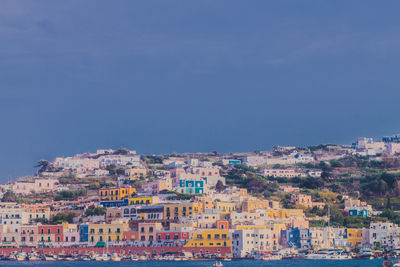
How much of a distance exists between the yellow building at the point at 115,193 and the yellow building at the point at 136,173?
13.8 metres

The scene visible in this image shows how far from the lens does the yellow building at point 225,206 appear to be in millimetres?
95250

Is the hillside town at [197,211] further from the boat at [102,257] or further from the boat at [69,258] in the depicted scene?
the boat at [69,258]

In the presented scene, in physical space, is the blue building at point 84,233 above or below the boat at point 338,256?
above

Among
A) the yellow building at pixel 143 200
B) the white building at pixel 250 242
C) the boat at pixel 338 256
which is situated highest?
the yellow building at pixel 143 200

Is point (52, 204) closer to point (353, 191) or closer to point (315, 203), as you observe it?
point (315, 203)

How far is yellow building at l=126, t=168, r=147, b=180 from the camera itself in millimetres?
118219

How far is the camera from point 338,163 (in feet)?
449

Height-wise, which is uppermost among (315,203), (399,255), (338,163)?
(338,163)

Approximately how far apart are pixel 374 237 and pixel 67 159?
2359 inches

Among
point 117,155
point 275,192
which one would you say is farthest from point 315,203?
point 117,155

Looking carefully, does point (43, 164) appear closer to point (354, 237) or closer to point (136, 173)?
point (136, 173)

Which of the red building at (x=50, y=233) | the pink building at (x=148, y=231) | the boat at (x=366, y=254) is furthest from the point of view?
the red building at (x=50, y=233)

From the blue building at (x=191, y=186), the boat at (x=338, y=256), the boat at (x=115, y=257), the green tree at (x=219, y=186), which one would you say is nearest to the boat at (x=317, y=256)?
the boat at (x=338, y=256)

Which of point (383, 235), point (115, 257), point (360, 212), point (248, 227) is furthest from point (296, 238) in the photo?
point (115, 257)
